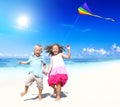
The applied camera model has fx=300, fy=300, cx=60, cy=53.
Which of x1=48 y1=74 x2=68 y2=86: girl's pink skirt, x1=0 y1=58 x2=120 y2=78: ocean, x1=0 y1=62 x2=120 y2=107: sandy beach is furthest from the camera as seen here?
x1=0 y1=58 x2=120 y2=78: ocean

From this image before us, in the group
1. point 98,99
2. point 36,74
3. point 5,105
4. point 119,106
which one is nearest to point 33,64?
point 36,74

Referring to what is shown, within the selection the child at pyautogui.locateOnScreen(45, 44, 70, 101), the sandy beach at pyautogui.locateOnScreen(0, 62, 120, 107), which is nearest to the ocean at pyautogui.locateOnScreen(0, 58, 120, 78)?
the sandy beach at pyautogui.locateOnScreen(0, 62, 120, 107)

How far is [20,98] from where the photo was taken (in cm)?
710

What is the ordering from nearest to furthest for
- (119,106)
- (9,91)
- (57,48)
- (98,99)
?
(119,106) < (98,99) < (57,48) < (9,91)

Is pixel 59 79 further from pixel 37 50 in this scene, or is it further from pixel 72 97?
pixel 37 50

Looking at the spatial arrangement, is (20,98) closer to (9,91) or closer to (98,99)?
(9,91)

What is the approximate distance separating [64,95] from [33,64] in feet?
3.73

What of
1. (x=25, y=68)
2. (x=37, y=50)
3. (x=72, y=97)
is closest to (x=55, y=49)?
(x=37, y=50)

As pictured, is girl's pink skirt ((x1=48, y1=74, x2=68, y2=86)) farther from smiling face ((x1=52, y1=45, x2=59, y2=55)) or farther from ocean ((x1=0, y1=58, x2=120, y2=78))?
ocean ((x1=0, y1=58, x2=120, y2=78))

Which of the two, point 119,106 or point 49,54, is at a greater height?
point 49,54

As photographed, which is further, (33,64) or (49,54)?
(49,54)

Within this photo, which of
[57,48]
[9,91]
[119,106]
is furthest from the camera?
[9,91]

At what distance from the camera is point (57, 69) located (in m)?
7.14

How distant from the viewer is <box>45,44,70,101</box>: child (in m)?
7.02
